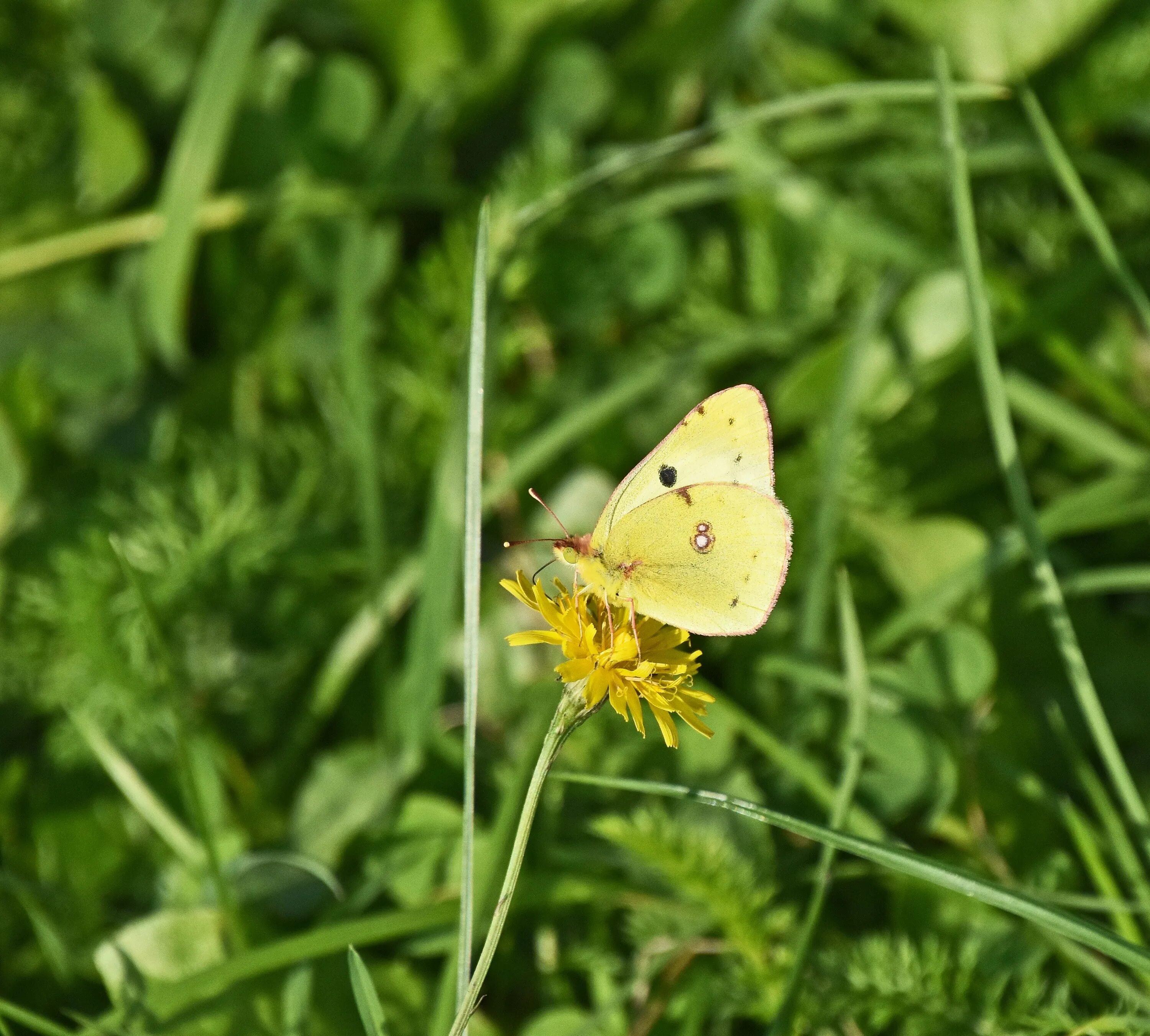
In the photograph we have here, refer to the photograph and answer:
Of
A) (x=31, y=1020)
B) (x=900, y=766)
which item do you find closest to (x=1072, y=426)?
(x=900, y=766)

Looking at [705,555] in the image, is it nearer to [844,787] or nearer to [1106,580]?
[844,787]

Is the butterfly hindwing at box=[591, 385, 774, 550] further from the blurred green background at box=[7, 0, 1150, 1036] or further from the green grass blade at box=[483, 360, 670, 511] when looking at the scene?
the green grass blade at box=[483, 360, 670, 511]

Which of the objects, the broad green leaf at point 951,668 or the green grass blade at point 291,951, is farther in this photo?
the broad green leaf at point 951,668

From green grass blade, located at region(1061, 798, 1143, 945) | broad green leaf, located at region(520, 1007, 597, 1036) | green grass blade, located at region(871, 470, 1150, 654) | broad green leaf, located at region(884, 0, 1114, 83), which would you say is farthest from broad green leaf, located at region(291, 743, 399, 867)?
broad green leaf, located at region(884, 0, 1114, 83)

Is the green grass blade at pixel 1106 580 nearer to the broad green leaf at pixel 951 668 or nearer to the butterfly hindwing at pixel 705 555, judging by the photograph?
the broad green leaf at pixel 951 668

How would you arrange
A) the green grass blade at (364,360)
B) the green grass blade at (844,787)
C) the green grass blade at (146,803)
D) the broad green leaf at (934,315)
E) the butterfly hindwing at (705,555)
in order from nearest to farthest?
the butterfly hindwing at (705,555), the green grass blade at (844,787), the green grass blade at (146,803), the green grass blade at (364,360), the broad green leaf at (934,315)

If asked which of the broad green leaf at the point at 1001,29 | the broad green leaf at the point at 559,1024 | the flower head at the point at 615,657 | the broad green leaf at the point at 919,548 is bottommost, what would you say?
the broad green leaf at the point at 559,1024

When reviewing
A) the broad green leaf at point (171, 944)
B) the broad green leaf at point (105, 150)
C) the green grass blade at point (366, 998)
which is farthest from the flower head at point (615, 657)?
the broad green leaf at point (105, 150)
